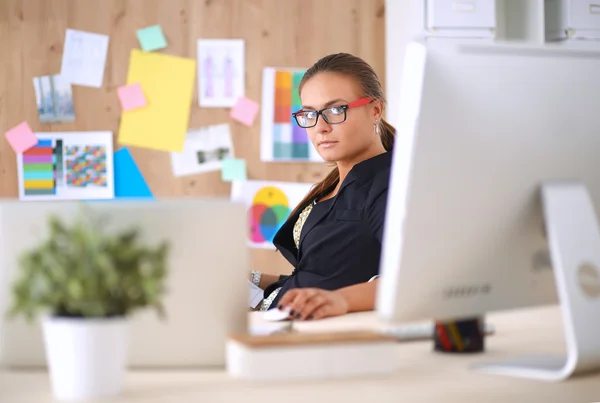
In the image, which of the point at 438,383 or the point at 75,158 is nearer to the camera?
the point at 438,383

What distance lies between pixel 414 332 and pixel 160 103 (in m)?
2.02

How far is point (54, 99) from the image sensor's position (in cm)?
291

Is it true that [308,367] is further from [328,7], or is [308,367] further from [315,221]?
[328,7]

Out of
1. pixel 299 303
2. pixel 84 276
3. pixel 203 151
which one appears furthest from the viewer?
pixel 203 151

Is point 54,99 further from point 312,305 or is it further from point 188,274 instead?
point 188,274

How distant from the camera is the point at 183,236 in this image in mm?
941

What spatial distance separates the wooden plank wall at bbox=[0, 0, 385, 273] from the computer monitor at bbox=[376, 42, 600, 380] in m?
2.11

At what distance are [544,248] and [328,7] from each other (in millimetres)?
2269

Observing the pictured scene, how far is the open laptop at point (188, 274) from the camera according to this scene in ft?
3.08

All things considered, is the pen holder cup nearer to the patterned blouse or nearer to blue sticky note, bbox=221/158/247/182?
the patterned blouse

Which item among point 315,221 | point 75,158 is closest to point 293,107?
point 75,158

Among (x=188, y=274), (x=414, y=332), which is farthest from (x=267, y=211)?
(x=188, y=274)

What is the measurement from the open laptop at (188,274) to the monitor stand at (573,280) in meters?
0.35

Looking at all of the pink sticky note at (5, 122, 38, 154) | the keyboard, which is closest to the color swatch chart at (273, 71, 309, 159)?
the pink sticky note at (5, 122, 38, 154)
